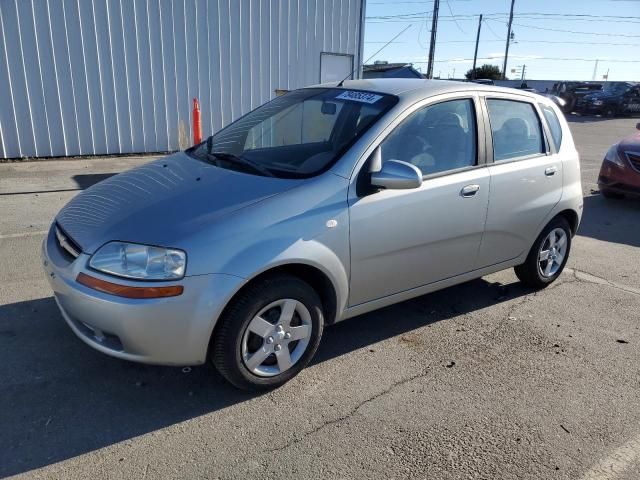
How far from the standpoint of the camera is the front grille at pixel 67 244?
2.93 m

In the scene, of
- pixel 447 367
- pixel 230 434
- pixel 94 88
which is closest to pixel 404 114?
pixel 447 367

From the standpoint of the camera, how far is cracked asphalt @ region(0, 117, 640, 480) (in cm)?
260

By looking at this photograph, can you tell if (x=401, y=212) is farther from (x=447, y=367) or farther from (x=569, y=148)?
(x=569, y=148)

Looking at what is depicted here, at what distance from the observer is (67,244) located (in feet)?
9.99

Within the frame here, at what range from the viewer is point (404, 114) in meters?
3.46

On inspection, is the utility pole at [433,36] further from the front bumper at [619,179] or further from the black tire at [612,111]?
the front bumper at [619,179]

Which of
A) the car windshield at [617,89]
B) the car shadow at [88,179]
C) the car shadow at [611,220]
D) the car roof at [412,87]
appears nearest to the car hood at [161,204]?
the car roof at [412,87]

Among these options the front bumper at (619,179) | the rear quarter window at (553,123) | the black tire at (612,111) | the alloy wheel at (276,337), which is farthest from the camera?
the black tire at (612,111)

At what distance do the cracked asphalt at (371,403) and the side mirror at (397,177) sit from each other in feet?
3.90

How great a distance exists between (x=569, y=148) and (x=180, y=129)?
26.7ft

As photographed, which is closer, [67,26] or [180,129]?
[67,26]

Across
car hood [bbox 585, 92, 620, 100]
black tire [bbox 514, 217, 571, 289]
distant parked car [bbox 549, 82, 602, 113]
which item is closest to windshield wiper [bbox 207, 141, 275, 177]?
black tire [bbox 514, 217, 571, 289]

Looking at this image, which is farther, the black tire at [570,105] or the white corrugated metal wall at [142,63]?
the black tire at [570,105]

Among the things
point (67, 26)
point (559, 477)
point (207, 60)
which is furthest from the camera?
point (207, 60)
